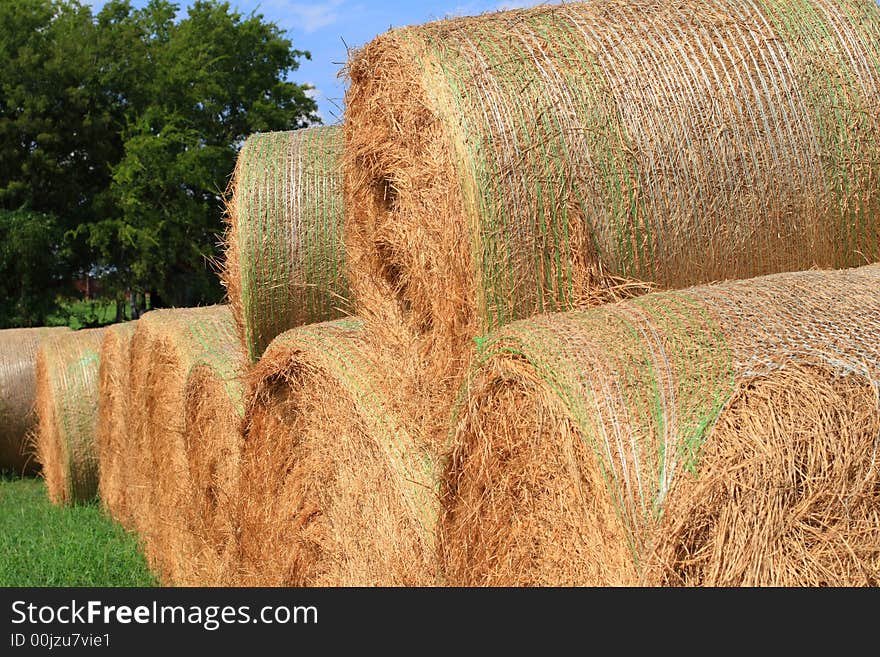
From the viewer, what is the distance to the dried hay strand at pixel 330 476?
11.0 ft

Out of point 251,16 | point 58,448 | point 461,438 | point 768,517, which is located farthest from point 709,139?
point 251,16

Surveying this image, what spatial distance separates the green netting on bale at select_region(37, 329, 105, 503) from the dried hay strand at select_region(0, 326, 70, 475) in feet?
4.55

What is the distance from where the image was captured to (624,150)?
317 cm

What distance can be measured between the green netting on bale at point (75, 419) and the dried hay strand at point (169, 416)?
1.33 metres

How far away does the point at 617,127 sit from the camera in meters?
3.18

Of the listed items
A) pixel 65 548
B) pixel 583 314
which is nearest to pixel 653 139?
pixel 583 314

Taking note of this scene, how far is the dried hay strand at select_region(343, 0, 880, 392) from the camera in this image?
3.06m

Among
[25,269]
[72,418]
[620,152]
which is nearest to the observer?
[620,152]

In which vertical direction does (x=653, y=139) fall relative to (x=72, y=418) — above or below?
above

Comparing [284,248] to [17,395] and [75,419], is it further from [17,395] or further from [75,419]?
[17,395]

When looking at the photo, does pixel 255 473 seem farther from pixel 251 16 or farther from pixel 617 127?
pixel 251 16

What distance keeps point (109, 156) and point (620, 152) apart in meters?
26.5

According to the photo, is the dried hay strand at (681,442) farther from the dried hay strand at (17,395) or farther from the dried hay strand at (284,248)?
the dried hay strand at (17,395)

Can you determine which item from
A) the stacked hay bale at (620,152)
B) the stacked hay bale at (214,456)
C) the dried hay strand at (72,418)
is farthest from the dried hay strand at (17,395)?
the stacked hay bale at (620,152)
